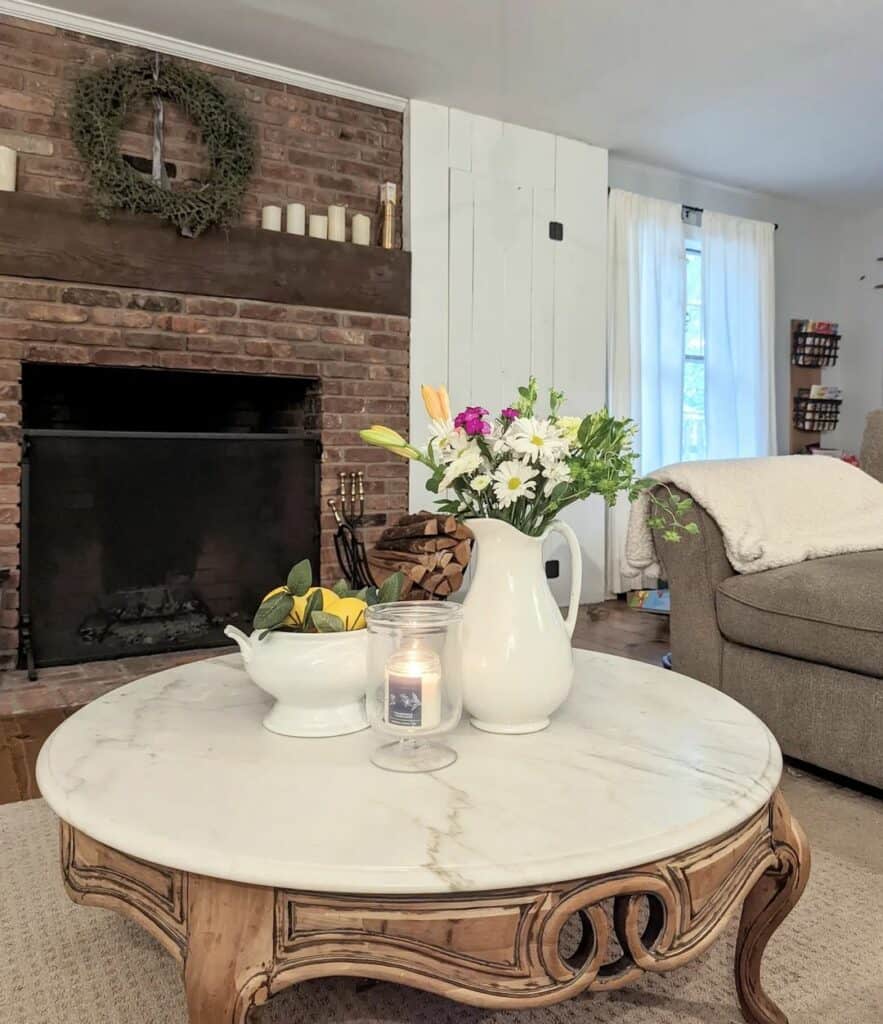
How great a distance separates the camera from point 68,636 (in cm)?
294

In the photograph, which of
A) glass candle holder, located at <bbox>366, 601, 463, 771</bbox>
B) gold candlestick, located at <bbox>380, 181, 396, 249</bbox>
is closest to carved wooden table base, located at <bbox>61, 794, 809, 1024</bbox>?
glass candle holder, located at <bbox>366, 601, 463, 771</bbox>

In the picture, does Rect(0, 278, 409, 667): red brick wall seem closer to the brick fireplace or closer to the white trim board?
the brick fireplace

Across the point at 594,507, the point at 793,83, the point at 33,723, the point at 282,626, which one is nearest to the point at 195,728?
the point at 282,626

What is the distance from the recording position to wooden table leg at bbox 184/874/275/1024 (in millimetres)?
→ 730

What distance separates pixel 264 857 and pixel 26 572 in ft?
8.11

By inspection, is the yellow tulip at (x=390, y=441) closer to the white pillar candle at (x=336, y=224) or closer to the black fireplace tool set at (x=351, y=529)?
the black fireplace tool set at (x=351, y=529)

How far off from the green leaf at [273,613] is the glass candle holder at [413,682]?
135mm

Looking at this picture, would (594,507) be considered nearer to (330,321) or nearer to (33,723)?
(330,321)

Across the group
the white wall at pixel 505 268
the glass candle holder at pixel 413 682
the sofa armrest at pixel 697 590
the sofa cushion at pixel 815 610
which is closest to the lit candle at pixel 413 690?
the glass candle holder at pixel 413 682

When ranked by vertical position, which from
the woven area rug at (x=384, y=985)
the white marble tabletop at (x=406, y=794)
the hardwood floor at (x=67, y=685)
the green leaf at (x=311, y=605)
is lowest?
the woven area rug at (x=384, y=985)

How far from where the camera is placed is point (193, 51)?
3.14 m

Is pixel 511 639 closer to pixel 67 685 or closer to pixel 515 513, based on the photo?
pixel 515 513

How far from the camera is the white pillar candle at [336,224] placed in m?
3.40

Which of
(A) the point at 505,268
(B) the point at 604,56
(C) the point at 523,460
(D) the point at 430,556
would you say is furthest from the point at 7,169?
(C) the point at 523,460
